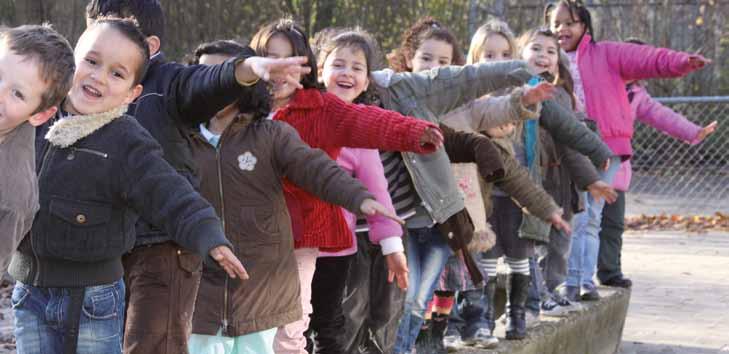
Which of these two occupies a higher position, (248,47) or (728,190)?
(248,47)

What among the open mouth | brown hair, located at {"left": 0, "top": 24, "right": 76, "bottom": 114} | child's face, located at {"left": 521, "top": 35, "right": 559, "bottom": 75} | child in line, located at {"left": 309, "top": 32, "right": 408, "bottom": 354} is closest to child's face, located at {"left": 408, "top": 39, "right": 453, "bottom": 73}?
child in line, located at {"left": 309, "top": 32, "right": 408, "bottom": 354}

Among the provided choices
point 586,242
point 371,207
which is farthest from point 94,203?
point 586,242

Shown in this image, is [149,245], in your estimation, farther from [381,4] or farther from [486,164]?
[381,4]

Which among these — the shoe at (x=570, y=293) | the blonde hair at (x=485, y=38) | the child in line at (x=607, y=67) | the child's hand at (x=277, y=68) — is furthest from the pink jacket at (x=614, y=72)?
the child's hand at (x=277, y=68)

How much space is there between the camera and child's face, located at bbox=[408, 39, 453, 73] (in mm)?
6234

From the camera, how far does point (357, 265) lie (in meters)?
5.45

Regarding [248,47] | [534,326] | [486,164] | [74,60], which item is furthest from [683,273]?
[74,60]

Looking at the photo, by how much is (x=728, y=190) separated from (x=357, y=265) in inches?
377

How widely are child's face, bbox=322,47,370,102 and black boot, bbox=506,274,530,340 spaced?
1649 millimetres

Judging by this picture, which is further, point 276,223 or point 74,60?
point 276,223

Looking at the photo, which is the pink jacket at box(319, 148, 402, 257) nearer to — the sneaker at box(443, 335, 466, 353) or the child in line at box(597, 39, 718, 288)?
the sneaker at box(443, 335, 466, 353)

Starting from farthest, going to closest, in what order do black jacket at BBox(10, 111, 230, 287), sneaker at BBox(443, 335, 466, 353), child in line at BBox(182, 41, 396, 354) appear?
sneaker at BBox(443, 335, 466, 353) → child in line at BBox(182, 41, 396, 354) → black jacket at BBox(10, 111, 230, 287)

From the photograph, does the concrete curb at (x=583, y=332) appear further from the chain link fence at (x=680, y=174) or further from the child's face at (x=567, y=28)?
the chain link fence at (x=680, y=174)

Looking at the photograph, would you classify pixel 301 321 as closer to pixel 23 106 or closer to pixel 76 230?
pixel 76 230
